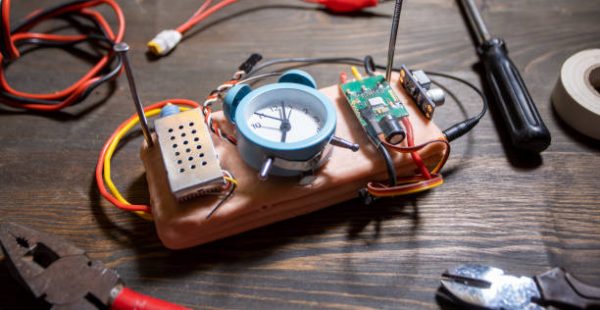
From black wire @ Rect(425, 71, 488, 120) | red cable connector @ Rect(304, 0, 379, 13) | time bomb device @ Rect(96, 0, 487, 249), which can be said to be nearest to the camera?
time bomb device @ Rect(96, 0, 487, 249)

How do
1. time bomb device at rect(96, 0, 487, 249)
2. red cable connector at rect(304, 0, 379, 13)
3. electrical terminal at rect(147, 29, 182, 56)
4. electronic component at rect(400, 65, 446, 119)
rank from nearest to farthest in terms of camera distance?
time bomb device at rect(96, 0, 487, 249), electronic component at rect(400, 65, 446, 119), electrical terminal at rect(147, 29, 182, 56), red cable connector at rect(304, 0, 379, 13)

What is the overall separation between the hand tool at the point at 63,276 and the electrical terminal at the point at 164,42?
20.1 inches

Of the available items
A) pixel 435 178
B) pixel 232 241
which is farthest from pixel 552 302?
pixel 232 241

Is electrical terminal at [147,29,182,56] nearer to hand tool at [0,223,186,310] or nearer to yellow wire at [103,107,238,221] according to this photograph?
yellow wire at [103,107,238,221]

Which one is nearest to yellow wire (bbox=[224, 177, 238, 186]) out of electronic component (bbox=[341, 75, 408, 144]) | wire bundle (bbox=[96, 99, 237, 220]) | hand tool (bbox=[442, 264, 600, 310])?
wire bundle (bbox=[96, 99, 237, 220])

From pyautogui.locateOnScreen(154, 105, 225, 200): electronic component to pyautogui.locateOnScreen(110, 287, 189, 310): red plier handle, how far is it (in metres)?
0.15

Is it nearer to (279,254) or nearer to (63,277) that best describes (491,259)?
(279,254)

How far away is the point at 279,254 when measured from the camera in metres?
0.74

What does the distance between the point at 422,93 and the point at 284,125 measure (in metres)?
0.26

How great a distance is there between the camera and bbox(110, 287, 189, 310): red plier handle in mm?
627

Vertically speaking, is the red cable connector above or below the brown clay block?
above

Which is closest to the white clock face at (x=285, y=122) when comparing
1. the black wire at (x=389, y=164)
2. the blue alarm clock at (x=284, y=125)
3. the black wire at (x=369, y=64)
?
the blue alarm clock at (x=284, y=125)

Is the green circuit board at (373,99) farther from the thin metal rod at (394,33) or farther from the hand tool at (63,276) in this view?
the hand tool at (63,276)

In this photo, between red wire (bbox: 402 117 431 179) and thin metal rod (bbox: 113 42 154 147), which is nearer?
thin metal rod (bbox: 113 42 154 147)
